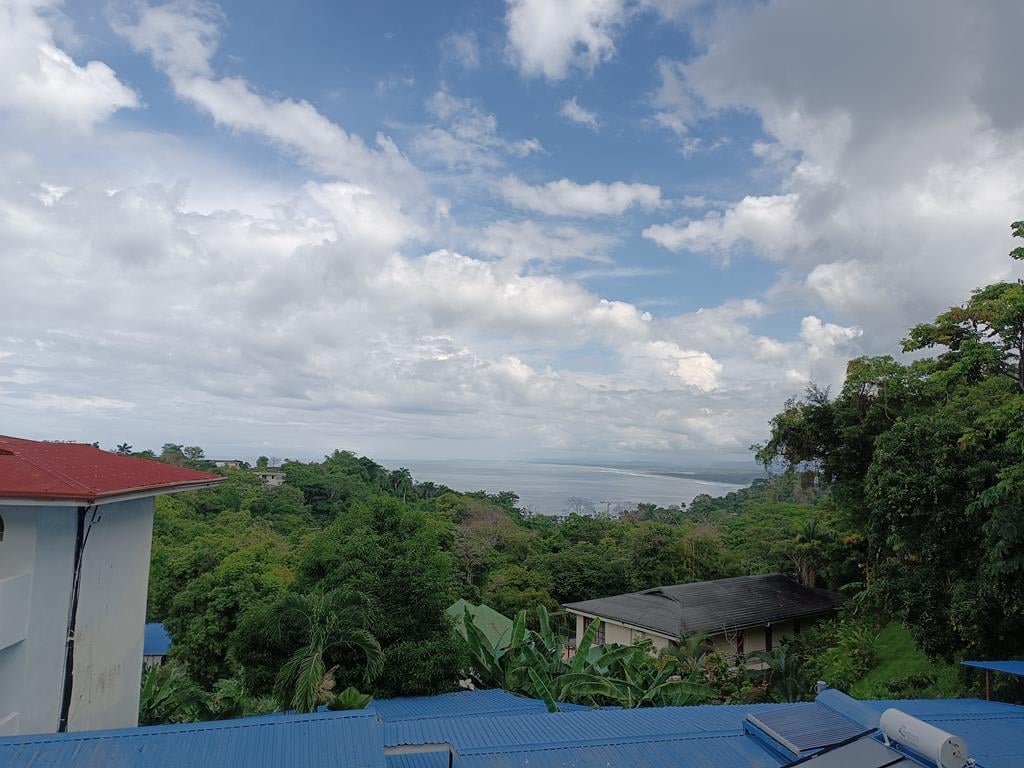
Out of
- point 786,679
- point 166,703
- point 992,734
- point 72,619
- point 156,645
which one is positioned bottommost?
point 156,645

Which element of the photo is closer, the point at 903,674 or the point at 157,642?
the point at 903,674

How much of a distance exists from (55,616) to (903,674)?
15.8 meters

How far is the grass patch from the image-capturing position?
12.4 metres

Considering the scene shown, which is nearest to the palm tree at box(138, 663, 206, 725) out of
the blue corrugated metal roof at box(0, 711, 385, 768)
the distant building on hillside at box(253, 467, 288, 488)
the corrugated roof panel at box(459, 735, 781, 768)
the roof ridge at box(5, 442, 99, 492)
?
the roof ridge at box(5, 442, 99, 492)

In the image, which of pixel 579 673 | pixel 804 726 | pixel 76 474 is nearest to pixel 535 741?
pixel 804 726

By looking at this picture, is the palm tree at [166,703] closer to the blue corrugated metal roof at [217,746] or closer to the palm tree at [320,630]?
the palm tree at [320,630]

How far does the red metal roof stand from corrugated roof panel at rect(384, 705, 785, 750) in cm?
413

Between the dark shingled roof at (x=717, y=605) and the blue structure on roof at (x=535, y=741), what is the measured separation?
12.7m

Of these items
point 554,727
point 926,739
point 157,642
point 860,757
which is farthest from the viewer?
point 157,642

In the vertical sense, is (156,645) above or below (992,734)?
below

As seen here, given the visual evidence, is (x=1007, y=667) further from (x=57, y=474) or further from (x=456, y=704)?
(x=57, y=474)

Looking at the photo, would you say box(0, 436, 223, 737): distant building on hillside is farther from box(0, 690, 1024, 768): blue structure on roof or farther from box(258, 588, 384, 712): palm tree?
box(0, 690, 1024, 768): blue structure on roof

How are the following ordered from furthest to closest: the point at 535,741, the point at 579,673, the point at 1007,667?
1. the point at 579,673
2. the point at 1007,667
3. the point at 535,741

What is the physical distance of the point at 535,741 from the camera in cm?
546
